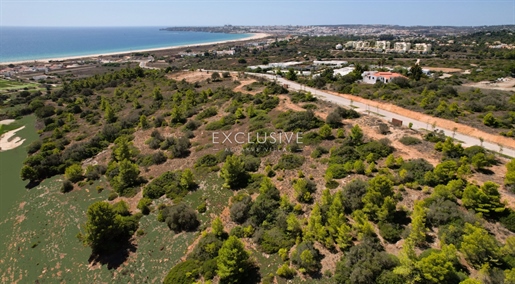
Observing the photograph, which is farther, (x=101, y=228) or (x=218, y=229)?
(x=101, y=228)

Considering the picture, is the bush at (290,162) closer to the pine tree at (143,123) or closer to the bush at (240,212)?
the bush at (240,212)

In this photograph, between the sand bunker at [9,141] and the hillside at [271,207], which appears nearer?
the hillside at [271,207]

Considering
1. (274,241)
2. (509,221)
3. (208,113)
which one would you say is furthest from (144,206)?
(509,221)

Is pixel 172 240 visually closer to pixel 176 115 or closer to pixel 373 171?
pixel 373 171

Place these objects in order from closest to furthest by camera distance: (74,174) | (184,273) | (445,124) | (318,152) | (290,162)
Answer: (184,273), (290,162), (318,152), (74,174), (445,124)

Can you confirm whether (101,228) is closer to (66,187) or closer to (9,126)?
(66,187)

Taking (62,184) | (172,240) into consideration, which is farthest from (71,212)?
(172,240)

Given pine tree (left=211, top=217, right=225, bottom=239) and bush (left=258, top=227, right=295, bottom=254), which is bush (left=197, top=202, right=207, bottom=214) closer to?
pine tree (left=211, top=217, right=225, bottom=239)

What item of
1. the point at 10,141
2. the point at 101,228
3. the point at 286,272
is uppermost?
the point at 10,141

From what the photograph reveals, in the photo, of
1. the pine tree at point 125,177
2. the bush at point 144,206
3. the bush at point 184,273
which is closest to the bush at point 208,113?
the pine tree at point 125,177

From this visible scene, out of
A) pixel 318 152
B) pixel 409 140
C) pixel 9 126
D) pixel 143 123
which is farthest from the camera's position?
pixel 9 126
